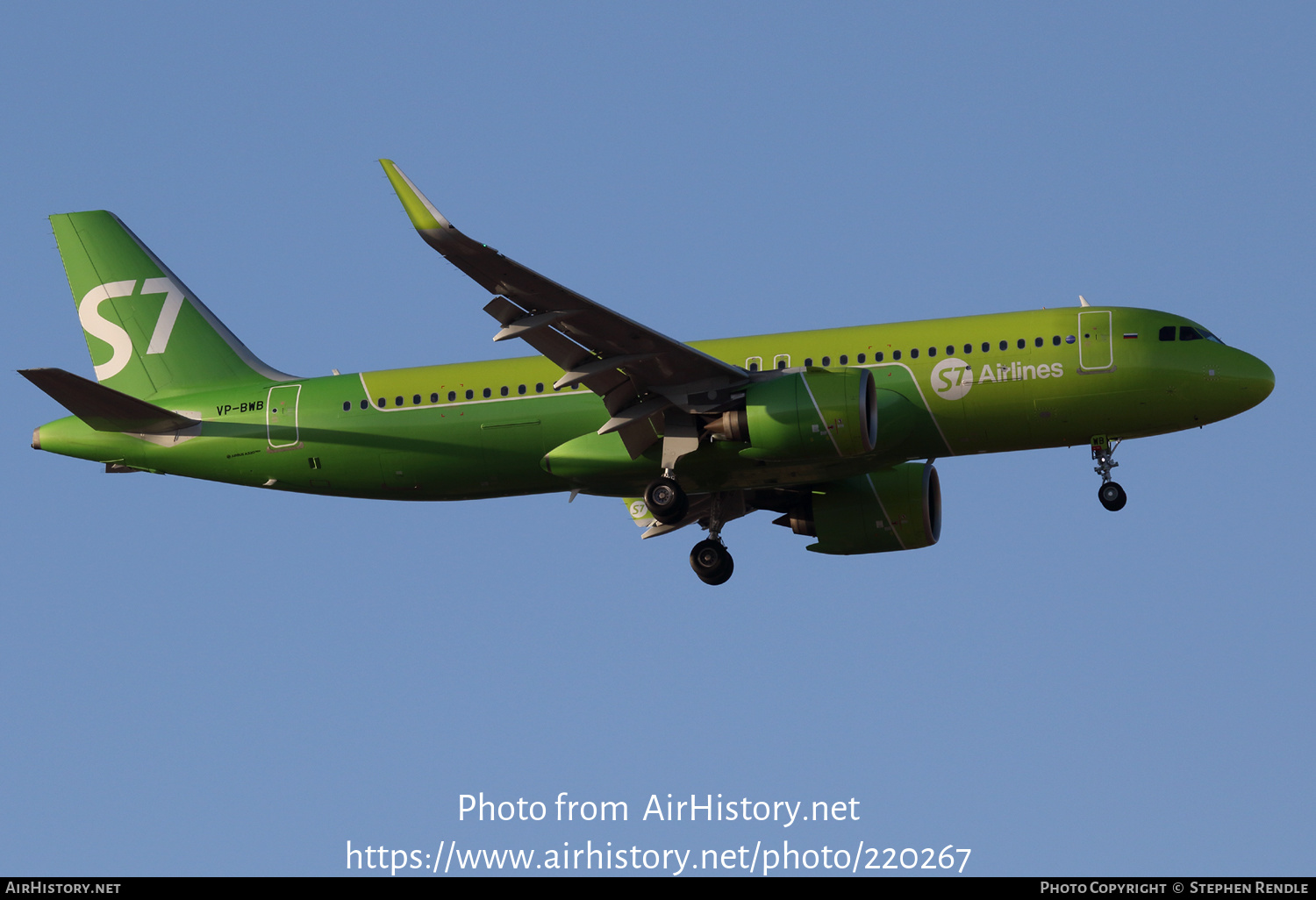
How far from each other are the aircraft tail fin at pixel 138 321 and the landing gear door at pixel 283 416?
3.45ft

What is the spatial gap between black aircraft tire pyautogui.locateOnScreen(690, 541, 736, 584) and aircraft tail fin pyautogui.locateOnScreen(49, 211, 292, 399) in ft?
37.8

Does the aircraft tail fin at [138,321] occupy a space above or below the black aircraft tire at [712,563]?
above

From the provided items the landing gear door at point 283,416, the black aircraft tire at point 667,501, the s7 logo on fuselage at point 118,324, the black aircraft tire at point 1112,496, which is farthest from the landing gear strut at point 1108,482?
the s7 logo on fuselage at point 118,324

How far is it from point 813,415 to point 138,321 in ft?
62.3

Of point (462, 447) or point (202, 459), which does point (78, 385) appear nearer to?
point (202, 459)

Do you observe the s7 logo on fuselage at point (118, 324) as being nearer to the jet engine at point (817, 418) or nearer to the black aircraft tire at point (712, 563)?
the black aircraft tire at point (712, 563)

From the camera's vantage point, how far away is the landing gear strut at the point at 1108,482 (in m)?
36.0

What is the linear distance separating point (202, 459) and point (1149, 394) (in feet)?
73.9

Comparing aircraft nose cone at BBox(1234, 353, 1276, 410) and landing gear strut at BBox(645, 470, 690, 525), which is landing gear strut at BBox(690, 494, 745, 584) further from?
aircraft nose cone at BBox(1234, 353, 1276, 410)

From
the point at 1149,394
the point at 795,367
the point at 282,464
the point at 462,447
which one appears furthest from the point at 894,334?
the point at 282,464

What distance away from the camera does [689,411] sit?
1382 inches

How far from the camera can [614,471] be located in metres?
36.6

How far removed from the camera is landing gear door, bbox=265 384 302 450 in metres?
38.9

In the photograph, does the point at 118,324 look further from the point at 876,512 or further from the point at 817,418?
the point at 876,512
